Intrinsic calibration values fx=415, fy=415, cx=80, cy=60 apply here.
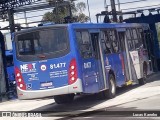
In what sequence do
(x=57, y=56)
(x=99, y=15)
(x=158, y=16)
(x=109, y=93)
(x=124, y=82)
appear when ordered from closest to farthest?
(x=57, y=56) < (x=109, y=93) < (x=124, y=82) < (x=99, y=15) < (x=158, y=16)

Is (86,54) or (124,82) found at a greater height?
(86,54)

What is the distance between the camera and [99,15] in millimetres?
24109

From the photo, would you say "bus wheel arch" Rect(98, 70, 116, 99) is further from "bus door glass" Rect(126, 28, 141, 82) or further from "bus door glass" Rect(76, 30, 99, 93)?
"bus door glass" Rect(126, 28, 141, 82)

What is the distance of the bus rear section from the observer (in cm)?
1362

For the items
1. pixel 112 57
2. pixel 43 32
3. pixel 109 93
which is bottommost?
pixel 109 93

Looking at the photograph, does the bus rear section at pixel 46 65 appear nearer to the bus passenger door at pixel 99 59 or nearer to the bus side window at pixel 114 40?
the bus passenger door at pixel 99 59

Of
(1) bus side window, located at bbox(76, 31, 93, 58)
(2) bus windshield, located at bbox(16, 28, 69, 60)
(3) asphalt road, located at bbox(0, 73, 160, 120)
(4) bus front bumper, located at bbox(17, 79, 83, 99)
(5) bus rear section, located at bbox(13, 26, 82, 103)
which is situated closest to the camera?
(3) asphalt road, located at bbox(0, 73, 160, 120)

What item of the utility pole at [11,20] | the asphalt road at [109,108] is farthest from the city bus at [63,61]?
the utility pole at [11,20]

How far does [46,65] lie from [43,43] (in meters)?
0.76

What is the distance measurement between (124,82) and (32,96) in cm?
502

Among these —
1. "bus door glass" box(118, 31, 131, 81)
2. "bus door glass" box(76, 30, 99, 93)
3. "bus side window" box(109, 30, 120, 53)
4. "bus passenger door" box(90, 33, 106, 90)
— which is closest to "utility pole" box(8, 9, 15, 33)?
"bus door glass" box(118, 31, 131, 81)

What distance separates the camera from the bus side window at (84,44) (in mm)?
14086

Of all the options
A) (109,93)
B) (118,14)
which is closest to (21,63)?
(109,93)

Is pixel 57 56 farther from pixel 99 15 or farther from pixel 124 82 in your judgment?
pixel 99 15
